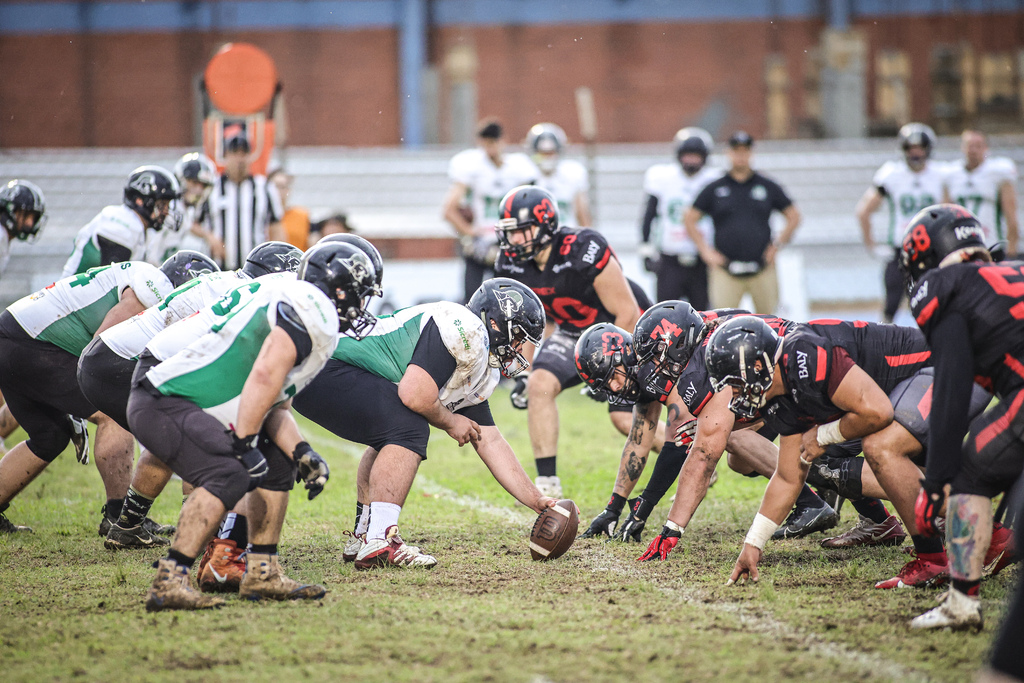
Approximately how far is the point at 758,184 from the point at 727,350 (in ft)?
20.4

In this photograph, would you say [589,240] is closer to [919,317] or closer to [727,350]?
[727,350]

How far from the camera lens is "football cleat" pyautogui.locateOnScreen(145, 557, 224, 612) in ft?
13.8

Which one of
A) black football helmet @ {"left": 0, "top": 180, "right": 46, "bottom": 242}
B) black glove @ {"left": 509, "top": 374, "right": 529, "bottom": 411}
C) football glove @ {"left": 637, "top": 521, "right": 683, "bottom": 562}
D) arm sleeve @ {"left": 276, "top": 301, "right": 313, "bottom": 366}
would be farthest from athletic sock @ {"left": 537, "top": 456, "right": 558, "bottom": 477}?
black football helmet @ {"left": 0, "top": 180, "right": 46, "bottom": 242}

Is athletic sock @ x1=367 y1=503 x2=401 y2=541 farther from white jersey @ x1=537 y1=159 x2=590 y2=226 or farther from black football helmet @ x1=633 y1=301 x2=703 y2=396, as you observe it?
white jersey @ x1=537 y1=159 x2=590 y2=226

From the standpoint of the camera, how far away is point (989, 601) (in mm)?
4312

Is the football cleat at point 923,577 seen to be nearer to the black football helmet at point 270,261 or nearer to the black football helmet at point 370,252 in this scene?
the black football helmet at point 370,252

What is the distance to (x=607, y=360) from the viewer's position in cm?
530

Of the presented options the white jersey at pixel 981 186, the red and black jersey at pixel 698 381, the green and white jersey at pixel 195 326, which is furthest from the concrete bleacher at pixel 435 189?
the green and white jersey at pixel 195 326

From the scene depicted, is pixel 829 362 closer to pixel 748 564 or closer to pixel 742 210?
pixel 748 564

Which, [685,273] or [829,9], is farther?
[829,9]

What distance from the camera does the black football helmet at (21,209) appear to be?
299 inches

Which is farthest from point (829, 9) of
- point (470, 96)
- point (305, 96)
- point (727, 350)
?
point (727, 350)

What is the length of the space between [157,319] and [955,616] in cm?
377

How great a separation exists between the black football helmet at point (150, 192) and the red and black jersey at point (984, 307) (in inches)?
198
